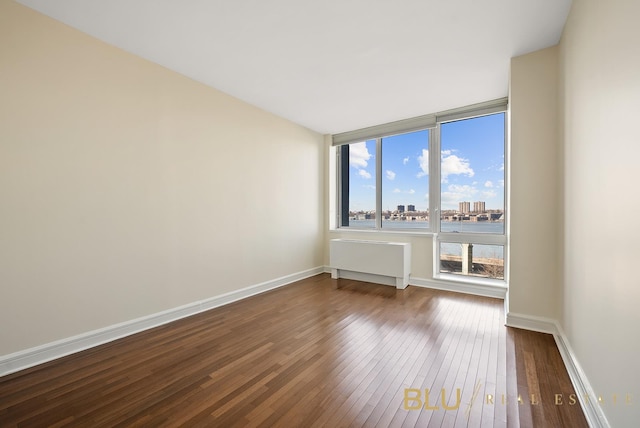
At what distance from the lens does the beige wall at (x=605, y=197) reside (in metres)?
1.13

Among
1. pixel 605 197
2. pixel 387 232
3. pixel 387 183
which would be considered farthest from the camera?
pixel 387 183

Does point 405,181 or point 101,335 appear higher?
point 405,181

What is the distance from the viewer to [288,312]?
3.08m

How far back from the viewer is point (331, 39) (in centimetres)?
236

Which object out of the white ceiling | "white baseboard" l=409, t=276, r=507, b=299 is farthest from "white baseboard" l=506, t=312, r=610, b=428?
the white ceiling

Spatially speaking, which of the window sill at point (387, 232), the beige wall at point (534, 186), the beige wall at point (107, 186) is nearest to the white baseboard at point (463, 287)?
the window sill at point (387, 232)

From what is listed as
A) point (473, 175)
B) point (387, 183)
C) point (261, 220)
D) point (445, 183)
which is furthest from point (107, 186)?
point (473, 175)

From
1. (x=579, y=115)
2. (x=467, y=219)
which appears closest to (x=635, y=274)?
(x=579, y=115)

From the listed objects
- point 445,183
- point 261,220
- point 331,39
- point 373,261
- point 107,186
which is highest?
point 331,39

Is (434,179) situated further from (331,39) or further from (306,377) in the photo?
(306,377)

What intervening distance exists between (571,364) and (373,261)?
101 inches

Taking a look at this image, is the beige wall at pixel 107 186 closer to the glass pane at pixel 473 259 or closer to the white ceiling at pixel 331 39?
the white ceiling at pixel 331 39

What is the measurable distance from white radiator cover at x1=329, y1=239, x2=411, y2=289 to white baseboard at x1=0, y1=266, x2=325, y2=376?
5.45 ft

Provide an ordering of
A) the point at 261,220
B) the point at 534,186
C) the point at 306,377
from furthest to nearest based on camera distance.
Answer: the point at 261,220 → the point at 534,186 → the point at 306,377
